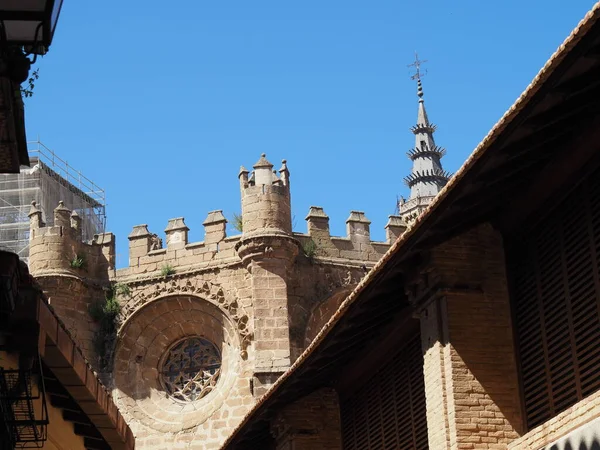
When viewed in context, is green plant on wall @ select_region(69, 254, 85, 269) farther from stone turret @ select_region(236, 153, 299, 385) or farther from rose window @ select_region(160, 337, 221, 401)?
stone turret @ select_region(236, 153, 299, 385)

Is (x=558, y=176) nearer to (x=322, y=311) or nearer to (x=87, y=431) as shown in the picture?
(x=87, y=431)

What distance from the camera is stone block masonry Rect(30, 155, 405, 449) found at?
33938 millimetres

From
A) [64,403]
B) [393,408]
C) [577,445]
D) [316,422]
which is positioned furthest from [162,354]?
[577,445]

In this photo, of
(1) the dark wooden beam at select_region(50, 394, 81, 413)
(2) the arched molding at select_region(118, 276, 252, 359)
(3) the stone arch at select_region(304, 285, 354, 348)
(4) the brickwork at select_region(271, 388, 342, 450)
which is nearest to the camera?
(1) the dark wooden beam at select_region(50, 394, 81, 413)

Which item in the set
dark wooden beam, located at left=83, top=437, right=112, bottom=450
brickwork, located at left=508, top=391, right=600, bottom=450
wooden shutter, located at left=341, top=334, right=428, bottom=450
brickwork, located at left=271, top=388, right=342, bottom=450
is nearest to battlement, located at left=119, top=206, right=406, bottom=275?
brickwork, located at left=271, top=388, right=342, bottom=450

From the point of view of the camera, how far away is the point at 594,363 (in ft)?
39.5

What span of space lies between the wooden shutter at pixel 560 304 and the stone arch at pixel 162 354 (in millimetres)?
21084

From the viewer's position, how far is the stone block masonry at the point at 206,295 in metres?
33.9

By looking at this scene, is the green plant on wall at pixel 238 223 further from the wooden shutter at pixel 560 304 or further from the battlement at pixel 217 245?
the wooden shutter at pixel 560 304

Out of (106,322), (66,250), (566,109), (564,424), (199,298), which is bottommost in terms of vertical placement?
(564,424)

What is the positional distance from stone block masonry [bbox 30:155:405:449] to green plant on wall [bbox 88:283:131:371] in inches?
5.3

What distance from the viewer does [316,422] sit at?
62.7ft

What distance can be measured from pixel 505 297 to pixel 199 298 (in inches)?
844

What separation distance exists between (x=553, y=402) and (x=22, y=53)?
6259 mm
